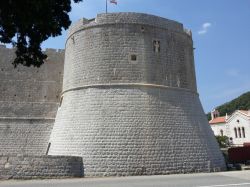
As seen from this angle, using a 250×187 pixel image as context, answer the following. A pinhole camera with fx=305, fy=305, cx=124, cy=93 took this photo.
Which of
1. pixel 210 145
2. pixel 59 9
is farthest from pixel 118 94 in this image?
pixel 59 9

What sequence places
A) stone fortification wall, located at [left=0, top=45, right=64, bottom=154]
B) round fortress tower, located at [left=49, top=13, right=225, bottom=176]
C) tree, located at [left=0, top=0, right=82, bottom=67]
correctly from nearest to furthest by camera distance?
1. tree, located at [left=0, top=0, right=82, bottom=67]
2. round fortress tower, located at [left=49, top=13, right=225, bottom=176]
3. stone fortification wall, located at [left=0, top=45, right=64, bottom=154]

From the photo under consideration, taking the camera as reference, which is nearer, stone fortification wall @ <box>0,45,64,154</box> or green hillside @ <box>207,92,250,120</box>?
stone fortification wall @ <box>0,45,64,154</box>

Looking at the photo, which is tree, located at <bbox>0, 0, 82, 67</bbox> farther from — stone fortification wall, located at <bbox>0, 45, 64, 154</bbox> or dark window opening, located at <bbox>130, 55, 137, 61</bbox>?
stone fortification wall, located at <bbox>0, 45, 64, 154</bbox>

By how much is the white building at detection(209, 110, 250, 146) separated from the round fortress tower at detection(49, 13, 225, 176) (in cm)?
3656

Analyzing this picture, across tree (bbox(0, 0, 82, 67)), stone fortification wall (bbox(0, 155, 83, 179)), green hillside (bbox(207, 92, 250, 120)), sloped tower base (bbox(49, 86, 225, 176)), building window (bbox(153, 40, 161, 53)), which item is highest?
green hillside (bbox(207, 92, 250, 120))

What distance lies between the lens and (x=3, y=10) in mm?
7418

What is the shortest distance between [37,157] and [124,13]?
9736 millimetres

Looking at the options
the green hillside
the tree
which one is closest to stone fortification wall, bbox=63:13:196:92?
the tree

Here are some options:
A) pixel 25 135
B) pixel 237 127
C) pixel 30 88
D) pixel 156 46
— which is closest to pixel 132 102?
pixel 156 46

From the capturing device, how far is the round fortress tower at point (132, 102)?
16.0 m

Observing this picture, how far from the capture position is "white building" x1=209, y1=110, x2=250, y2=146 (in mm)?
52219

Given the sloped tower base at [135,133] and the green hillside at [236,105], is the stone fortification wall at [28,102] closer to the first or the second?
Answer: the sloped tower base at [135,133]

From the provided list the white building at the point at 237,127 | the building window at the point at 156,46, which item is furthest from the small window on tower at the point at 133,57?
the white building at the point at 237,127

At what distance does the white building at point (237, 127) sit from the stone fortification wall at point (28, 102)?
38338 millimetres
